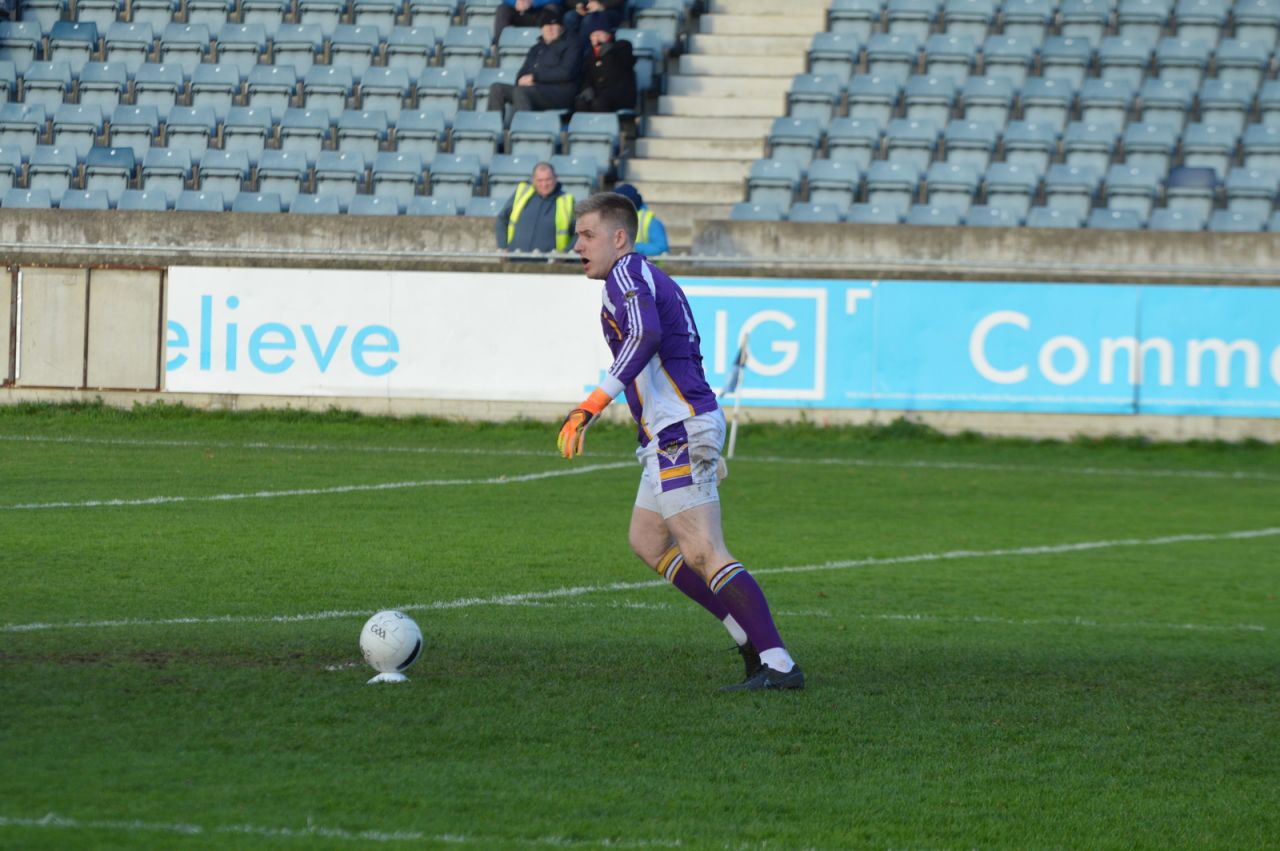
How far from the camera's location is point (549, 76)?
23.5 m

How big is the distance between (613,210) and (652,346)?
1.99ft

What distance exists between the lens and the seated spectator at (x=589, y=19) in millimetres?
23578

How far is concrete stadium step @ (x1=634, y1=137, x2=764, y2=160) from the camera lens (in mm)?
23703

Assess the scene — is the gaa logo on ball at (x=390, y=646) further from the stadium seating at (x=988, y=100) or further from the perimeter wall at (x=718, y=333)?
the stadium seating at (x=988, y=100)

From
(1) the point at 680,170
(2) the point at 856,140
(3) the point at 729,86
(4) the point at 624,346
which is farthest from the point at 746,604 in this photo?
(3) the point at 729,86

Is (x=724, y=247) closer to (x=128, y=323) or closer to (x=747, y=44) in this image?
(x=128, y=323)

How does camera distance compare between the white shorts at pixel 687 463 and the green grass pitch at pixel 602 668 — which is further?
the white shorts at pixel 687 463

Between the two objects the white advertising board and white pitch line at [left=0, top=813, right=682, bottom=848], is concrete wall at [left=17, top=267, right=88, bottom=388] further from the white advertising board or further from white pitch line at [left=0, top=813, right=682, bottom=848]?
white pitch line at [left=0, top=813, right=682, bottom=848]

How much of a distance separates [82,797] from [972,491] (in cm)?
1146

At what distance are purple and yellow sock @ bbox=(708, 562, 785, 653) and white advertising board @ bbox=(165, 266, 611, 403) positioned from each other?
37.5ft

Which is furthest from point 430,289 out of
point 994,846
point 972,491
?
point 994,846

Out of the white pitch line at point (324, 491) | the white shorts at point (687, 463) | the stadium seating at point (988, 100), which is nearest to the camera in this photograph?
the white shorts at point (687, 463)

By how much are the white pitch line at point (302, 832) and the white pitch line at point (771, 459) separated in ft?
40.2

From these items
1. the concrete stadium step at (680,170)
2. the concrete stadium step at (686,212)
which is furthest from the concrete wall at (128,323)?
the concrete stadium step at (680,170)
